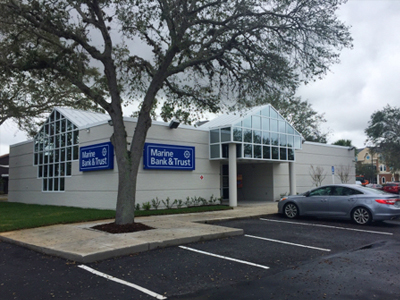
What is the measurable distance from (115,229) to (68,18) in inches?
296

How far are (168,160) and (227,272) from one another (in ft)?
38.6

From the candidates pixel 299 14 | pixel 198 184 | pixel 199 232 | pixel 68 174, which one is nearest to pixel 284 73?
pixel 299 14

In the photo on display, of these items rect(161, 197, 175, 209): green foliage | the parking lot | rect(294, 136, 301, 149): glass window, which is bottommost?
the parking lot

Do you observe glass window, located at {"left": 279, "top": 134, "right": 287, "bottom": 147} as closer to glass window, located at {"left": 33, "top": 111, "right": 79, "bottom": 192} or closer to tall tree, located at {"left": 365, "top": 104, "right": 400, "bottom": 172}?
glass window, located at {"left": 33, "top": 111, "right": 79, "bottom": 192}

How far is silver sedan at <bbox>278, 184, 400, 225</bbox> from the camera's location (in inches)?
469

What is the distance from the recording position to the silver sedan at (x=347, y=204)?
1191cm

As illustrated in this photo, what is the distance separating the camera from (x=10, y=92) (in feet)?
76.0

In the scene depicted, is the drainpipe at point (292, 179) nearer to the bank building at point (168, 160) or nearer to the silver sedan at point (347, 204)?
the bank building at point (168, 160)

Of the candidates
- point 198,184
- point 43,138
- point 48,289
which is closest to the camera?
point 48,289

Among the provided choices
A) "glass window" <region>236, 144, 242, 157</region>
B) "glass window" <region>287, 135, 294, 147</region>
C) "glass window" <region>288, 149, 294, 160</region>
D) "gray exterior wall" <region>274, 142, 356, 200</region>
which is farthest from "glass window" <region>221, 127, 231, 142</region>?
"gray exterior wall" <region>274, 142, 356, 200</region>

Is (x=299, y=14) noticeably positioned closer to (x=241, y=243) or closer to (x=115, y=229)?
(x=241, y=243)

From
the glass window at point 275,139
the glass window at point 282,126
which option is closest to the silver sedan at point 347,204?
the glass window at point 275,139

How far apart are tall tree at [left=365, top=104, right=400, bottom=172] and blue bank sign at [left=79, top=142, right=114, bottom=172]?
103ft

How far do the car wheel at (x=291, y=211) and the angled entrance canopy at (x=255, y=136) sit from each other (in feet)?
18.0
